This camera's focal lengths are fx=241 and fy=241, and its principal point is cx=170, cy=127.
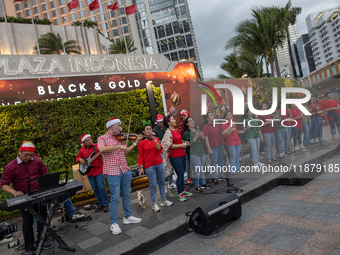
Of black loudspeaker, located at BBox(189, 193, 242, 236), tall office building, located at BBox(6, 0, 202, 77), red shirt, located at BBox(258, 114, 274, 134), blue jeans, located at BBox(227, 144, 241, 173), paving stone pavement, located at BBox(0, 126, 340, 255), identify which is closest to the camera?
paving stone pavement, located at BBox(0, 126, 340, 255)

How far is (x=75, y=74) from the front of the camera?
10.8m

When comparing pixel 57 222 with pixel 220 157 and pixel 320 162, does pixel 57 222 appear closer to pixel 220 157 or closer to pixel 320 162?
pixel 220 157

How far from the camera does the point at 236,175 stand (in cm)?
533

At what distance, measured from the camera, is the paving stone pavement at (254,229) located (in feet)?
10.5

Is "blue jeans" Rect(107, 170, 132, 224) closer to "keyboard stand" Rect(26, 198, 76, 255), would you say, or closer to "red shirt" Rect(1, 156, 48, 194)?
"keyboard stand" Rect(26, 198, 76, 255)

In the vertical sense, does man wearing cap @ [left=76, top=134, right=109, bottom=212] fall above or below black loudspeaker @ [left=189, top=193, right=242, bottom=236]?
above

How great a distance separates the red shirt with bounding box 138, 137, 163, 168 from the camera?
4949 mm

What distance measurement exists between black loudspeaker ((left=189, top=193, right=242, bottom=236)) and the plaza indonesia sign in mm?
8596

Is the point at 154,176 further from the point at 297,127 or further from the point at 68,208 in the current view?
the point at 297,127

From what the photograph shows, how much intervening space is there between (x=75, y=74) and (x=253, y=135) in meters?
8.63

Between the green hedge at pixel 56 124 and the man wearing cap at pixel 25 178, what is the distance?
3.91 metres

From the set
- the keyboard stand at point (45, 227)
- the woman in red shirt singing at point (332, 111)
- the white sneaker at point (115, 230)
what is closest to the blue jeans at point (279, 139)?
the woman in red shirt singing at point (332, 111)

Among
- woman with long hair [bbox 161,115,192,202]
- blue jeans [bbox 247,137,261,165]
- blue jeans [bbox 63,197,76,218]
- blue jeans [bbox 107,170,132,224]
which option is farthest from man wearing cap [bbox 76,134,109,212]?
blue jeans [bbox 247,137,261,165]

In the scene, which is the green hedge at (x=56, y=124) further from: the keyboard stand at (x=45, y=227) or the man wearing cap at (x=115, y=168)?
the keyboard stand at (x=45, y=227)
